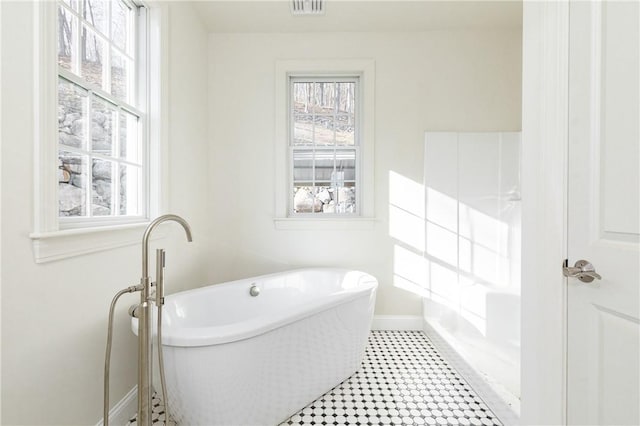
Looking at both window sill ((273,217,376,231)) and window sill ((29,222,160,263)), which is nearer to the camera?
window sill ((29,222,160,263))

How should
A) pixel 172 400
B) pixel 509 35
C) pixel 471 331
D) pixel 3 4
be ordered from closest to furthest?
pixel 3 4 < pixel 172 400 < pixel 471 331 < pixel 509 35

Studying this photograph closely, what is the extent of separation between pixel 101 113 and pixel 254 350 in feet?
4.59

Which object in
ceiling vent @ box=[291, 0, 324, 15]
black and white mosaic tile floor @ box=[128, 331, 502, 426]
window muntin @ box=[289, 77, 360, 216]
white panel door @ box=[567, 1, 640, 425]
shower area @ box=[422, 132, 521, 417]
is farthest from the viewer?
window muntin @ box=[289, 77, 360, 216]

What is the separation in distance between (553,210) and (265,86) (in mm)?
2359

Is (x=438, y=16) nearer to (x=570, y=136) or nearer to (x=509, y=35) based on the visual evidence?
(x=509, y=35)

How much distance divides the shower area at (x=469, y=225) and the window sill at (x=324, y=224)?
57 cm

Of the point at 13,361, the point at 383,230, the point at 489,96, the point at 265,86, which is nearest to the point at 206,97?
the point at 265,86

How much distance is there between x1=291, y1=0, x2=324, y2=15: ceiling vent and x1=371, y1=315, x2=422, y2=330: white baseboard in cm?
260

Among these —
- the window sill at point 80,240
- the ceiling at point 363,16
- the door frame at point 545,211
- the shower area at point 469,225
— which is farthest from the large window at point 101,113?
the shower area at point 469,225

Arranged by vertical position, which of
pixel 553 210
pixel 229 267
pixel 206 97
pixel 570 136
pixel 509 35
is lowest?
pixel 229 267

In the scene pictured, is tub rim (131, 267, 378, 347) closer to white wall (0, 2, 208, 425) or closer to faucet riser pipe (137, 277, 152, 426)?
faucet riser pipe (137, 277, 152, 426)

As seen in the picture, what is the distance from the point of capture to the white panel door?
0.86m

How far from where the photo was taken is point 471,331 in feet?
7.84

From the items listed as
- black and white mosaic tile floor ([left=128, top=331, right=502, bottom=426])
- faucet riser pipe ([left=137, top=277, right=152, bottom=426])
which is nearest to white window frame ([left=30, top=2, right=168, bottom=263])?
faucet riser pipe ([left=137, top=277, right=152, bottom=426])
